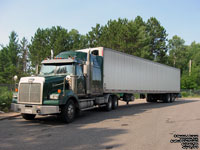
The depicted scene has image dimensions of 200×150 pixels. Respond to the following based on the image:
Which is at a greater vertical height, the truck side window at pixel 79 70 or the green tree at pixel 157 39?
the green tree at pixel 157 39

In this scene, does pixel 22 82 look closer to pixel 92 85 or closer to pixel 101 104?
pixel 92 85

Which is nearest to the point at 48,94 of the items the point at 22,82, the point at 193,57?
the point at 22,82

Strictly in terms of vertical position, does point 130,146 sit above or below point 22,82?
below

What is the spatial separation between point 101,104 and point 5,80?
38.2m

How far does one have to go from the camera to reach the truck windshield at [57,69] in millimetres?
10648

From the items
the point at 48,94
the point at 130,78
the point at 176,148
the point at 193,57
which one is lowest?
the point at 176,148

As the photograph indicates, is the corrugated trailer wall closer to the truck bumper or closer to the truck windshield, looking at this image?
the truck windshield

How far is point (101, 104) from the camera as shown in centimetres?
1393

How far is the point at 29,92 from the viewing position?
30.3 ft

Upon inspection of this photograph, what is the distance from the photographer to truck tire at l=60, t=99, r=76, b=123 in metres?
9.45

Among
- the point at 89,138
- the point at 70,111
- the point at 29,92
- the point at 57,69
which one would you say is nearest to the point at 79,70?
the point at 57,69

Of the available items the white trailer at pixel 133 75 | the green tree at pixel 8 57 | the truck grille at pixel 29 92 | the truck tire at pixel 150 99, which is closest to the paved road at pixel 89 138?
the truck grille at pixel 29 92

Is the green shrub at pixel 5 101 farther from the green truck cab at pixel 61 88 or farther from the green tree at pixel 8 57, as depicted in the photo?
the green tree at pixel 8 57

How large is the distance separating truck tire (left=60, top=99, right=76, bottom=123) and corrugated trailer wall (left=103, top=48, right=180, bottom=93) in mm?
4645
